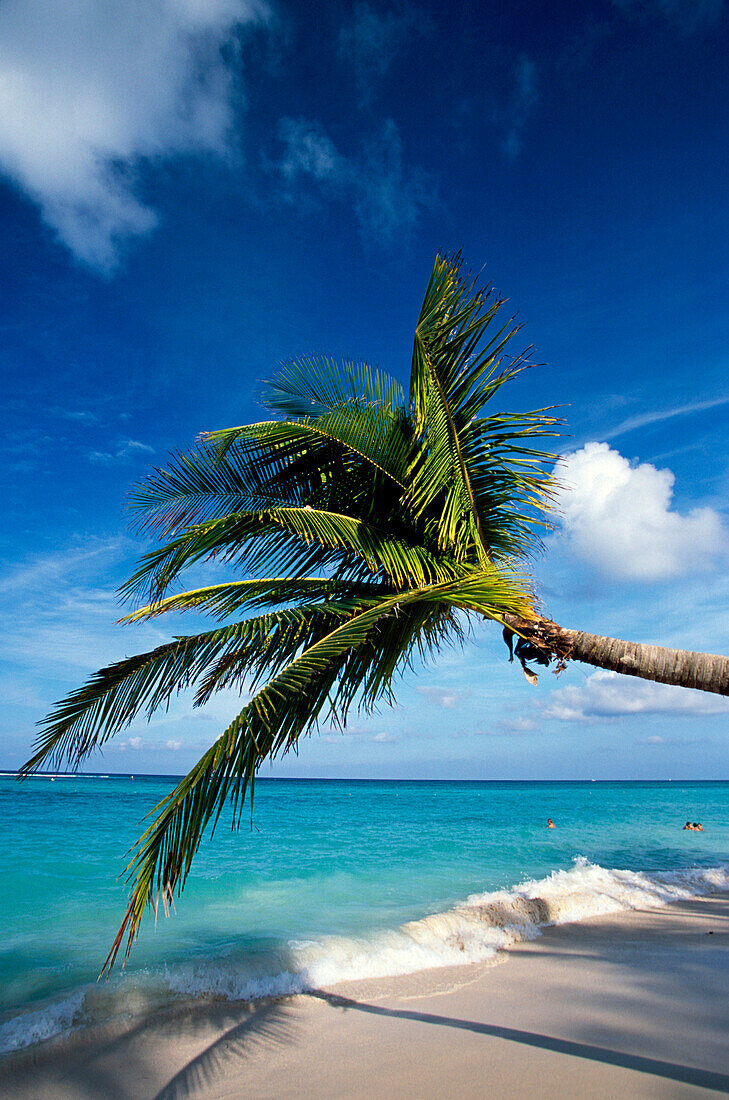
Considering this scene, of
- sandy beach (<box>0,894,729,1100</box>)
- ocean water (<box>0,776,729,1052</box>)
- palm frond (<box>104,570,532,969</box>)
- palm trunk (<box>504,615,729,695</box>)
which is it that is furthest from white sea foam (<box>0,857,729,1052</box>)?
palm trunk (<box>504,615,729,695</box>)

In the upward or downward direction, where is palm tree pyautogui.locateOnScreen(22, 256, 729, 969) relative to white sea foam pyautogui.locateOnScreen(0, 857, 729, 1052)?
upward

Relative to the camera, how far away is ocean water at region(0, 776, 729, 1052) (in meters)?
6.23

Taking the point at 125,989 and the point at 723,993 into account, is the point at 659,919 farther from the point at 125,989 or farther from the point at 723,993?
the point at 125,989

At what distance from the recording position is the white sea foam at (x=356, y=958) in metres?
5.55

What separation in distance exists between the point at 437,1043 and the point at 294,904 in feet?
19.5

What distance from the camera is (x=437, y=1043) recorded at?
15.0ft

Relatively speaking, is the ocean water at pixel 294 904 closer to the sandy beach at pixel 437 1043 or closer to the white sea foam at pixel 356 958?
the white sea foam at pixel 356 958

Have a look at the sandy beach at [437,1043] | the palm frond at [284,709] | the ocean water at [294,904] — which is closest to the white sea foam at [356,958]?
the ocean water at [294,904]

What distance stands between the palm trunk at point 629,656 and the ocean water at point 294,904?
4.16 m

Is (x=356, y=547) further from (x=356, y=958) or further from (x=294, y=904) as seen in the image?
(x=294, y=904)

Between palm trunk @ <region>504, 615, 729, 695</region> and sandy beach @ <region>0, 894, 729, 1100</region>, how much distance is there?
2448mm

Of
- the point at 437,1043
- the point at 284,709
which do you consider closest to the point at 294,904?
the point at 437,1043

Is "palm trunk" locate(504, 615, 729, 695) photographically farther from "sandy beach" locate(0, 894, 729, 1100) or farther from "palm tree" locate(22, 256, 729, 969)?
"sandy beach" locate(0, 894, 729, 1100)

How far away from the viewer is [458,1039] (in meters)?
4.62
